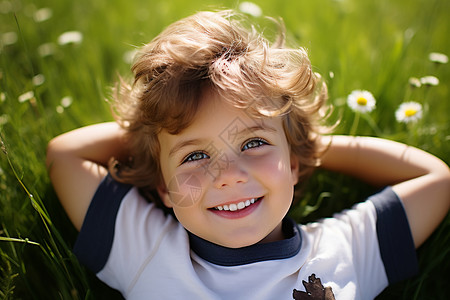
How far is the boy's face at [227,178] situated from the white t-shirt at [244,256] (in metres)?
0.07

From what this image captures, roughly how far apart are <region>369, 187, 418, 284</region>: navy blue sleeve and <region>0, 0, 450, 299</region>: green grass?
51mm

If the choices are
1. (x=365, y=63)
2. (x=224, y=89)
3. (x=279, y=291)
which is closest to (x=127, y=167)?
(x=224, y=89)

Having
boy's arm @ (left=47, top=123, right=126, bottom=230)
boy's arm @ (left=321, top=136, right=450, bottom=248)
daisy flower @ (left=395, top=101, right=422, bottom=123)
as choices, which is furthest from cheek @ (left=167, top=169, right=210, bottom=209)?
daisy flower @ (left=395, top=101, right=422, bottom=123)

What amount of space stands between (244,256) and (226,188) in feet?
0.59

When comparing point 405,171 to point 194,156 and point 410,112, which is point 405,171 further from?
point 194,156

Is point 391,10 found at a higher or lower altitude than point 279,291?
higher

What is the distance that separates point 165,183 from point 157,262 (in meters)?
0.19

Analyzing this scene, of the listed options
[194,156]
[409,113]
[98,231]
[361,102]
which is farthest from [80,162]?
[409,113]

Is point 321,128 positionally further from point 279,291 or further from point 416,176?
point 279,291

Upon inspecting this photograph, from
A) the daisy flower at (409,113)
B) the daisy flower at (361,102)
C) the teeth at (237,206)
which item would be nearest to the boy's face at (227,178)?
the teeth at (237,206)

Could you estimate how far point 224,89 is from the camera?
952mm

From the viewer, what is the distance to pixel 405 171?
3.97ft

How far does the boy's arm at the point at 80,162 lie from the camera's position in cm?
115

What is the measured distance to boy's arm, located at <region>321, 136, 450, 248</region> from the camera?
3.72 feet
